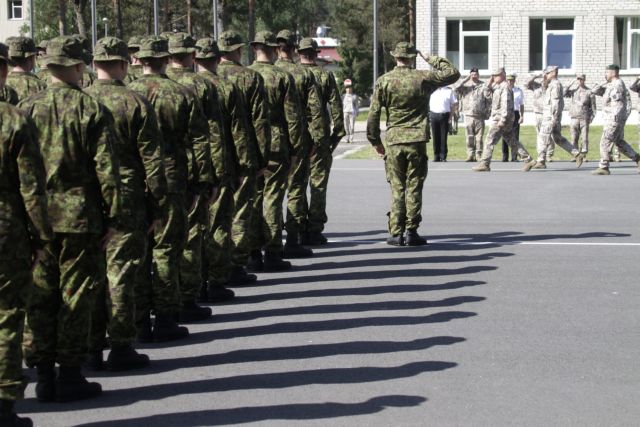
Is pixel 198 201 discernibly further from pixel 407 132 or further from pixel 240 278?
pixel 407 132

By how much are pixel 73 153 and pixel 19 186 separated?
79cm

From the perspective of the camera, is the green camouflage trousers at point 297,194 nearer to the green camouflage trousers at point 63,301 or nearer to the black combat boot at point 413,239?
the black combat boot at point 413,239

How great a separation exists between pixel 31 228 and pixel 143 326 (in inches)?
103

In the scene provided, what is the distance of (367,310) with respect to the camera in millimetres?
9852

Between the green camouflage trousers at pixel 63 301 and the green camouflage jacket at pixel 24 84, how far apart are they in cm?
447

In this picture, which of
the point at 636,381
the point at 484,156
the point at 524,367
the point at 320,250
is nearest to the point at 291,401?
the point at 524,367

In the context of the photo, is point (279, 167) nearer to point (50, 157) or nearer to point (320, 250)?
point (320, 250)

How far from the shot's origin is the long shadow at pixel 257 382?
703 centimetres

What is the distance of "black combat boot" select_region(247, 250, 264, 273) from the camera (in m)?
12.1

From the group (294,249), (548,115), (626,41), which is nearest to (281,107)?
(294,249)

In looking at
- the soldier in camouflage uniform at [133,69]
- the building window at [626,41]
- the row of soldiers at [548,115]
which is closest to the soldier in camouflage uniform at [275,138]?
the soldier in camouflage uniform at [133,69]

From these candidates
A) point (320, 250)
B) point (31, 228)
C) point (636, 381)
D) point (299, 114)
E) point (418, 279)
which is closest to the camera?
point (31, 228)

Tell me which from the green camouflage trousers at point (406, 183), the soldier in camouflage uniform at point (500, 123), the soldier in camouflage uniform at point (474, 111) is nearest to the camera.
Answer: the green camouflage trousers at point (406, 183)

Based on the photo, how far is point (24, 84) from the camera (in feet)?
36.6
